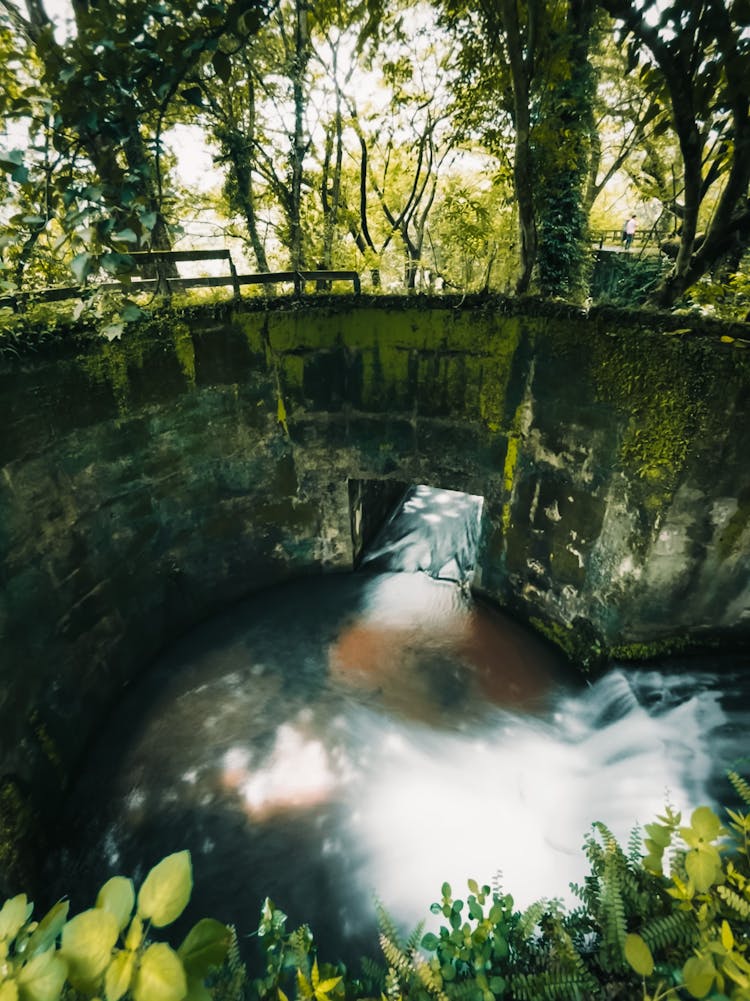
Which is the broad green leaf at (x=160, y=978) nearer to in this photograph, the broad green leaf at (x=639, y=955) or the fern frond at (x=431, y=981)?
the fern frond at (x=431, y=981)

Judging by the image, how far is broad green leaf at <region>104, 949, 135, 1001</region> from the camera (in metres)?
1.11

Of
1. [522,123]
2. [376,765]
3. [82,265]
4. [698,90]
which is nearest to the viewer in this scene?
[82,265]

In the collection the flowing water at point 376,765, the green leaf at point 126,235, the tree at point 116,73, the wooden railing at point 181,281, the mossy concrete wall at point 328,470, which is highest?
the tree at point 116,73

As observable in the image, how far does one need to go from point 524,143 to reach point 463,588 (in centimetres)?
687

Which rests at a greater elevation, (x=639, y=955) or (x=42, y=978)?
(x=42, y=978)

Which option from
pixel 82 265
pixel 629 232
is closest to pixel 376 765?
pixel 82 265

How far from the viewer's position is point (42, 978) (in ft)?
3.55

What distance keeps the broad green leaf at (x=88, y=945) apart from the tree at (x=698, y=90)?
494 centimetres

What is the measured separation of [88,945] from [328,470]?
7.24 meters

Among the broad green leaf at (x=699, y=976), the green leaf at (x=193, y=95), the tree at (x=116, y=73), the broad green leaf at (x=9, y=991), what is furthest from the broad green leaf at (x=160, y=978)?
the green leaf at (x=193, y=95)

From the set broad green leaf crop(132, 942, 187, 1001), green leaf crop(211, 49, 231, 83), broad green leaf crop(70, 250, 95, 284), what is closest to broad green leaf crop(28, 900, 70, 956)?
broad green leaf crop(132, 942, 187, 1001)

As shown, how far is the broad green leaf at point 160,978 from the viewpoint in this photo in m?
1.10

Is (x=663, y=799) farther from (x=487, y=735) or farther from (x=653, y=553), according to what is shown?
(x=653, y=553)

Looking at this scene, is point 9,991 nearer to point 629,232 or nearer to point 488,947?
point 488,947
